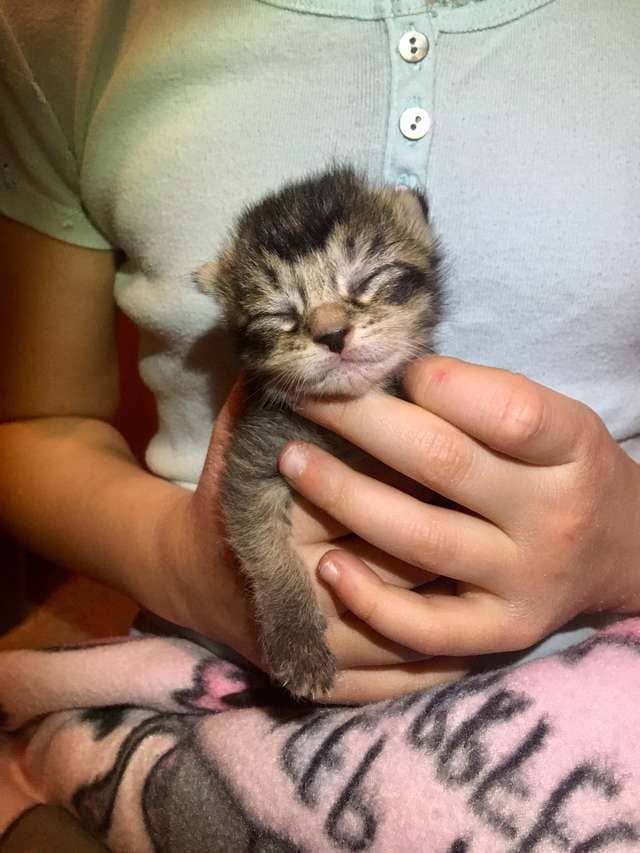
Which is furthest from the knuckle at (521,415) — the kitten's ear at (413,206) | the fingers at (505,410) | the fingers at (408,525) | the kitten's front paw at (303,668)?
the kitten's front paw at (303,668)

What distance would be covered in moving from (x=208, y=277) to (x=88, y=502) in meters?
0.45

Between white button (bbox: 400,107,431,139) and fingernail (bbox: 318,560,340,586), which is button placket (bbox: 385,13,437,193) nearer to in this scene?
white button (bbox: 400,107,431,139)

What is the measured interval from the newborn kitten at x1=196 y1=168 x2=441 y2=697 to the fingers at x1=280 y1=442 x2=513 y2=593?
9 centimetres

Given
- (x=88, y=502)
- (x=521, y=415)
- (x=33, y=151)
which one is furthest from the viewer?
(x=88, y=502)

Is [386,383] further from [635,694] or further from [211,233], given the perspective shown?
[635,694]

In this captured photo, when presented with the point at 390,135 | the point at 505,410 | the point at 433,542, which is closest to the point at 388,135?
the point at 390,135

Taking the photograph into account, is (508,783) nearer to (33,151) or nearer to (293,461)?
(293,461)

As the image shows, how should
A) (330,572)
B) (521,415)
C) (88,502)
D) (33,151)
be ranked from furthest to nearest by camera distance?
(88,502) → (33,151) → (330,572) → (521,415)

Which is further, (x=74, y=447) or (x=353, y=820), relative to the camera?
(x=74, y=447)

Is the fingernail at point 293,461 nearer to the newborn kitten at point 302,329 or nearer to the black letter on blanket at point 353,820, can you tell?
the newborn kitten at point 302,329

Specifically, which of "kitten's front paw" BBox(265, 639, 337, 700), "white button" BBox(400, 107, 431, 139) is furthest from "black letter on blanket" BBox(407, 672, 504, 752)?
"white button" BBox(400, 107, 431, 139)

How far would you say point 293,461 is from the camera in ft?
2.87

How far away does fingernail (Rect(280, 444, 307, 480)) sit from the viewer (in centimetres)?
87

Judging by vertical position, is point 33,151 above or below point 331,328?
above
